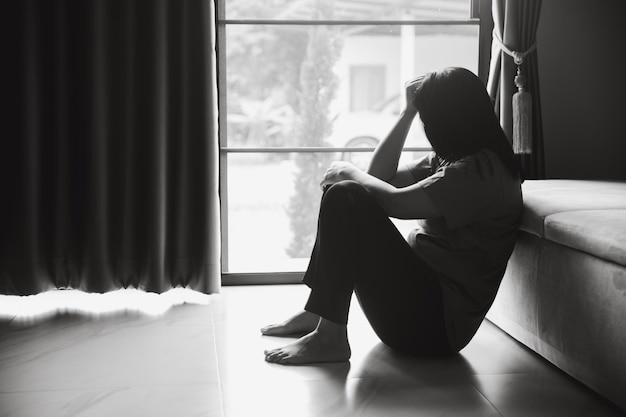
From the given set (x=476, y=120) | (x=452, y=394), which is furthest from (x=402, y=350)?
(x=476, y=120)

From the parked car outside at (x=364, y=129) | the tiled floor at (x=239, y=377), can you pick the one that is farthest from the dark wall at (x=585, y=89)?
the tiled floor at (x=239, y=377)

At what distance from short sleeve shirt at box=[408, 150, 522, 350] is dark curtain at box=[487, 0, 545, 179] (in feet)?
3.33

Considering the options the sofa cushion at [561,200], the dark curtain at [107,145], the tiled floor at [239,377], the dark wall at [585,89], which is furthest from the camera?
the dark wall at [585,89]

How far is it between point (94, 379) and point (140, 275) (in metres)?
1.03

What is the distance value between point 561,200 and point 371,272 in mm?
661

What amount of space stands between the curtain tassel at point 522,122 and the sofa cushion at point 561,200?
1.33 feet

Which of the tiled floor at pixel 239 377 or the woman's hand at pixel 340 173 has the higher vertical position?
the woman's hand at pixel 340 173

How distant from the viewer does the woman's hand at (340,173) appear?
243cm

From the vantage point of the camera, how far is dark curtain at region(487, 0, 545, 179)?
129 inches

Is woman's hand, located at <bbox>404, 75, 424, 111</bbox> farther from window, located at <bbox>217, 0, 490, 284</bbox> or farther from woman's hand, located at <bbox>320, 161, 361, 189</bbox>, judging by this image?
window, located at <bbox>217, 0, 490, 284</bbox>

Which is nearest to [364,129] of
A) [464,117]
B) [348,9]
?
[348,9]

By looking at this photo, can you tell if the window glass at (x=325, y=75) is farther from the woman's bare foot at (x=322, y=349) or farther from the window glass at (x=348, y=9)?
the woman's bare foot at (x=322, y=349)

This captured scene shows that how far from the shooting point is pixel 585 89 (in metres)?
3.51

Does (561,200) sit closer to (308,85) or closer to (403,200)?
(403,200)
